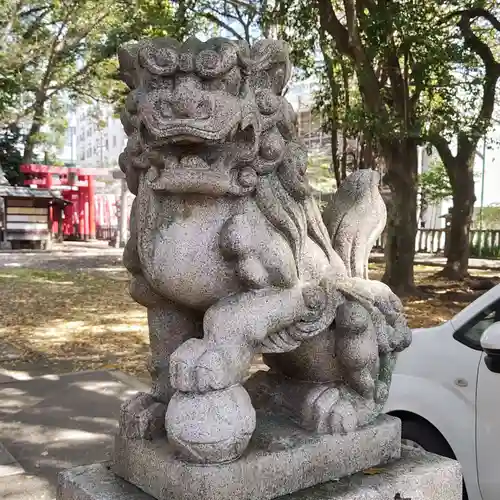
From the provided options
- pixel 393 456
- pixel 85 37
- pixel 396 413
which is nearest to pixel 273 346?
pixel 393 456

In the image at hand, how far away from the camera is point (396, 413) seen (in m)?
3.02

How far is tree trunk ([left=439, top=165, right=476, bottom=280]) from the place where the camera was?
10891mm

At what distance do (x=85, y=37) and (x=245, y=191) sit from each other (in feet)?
61.5

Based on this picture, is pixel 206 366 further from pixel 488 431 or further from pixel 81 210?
pixel 81 210

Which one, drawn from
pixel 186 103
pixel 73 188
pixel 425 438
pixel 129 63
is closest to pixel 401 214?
pixel 425 438

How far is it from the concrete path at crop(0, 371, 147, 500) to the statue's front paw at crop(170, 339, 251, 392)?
1.61 m

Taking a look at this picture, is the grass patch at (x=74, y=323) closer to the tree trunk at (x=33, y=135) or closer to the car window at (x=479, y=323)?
the car window at (x=479, y=323)

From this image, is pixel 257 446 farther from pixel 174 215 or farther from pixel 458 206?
pixel 458 206

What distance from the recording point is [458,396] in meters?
2.82

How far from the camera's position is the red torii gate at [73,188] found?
21859 millimetres

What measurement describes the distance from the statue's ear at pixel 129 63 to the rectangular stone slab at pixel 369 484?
3.23ft

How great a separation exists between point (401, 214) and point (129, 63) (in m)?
8.05

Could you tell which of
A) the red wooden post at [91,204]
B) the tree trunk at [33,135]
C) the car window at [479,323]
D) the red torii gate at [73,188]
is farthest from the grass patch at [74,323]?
the red wooden post at [91,204]

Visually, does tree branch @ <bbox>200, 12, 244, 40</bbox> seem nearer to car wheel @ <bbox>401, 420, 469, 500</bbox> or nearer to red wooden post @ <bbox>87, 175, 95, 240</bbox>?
car wheel @ <bbox>401, 420, 469, 500</bbox>
